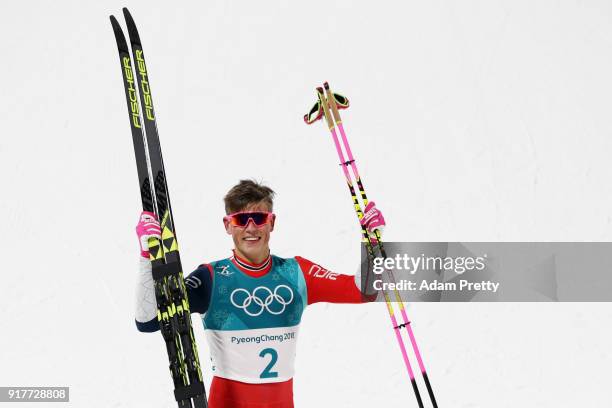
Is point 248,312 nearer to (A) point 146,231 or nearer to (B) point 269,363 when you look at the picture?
(B) point 269,363

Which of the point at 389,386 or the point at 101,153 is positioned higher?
the point at 101,153

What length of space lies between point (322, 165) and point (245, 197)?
3.55 meters

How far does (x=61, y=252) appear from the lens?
6227 millimetres

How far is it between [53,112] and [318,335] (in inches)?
136

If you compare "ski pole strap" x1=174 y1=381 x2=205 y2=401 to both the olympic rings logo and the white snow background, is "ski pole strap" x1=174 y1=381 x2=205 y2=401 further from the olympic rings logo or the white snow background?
the white snow background

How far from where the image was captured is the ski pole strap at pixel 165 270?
2.52m

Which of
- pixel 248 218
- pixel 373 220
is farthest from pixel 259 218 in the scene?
pixel 373 220

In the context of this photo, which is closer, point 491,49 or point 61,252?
point 61,252

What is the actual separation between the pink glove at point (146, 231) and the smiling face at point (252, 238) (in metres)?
0.29

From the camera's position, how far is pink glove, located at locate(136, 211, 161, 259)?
2486 millimetres

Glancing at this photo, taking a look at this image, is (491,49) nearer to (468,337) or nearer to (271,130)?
(271,130)

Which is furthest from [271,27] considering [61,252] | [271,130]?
[61,252]

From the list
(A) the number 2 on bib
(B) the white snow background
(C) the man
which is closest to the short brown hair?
(C) the man

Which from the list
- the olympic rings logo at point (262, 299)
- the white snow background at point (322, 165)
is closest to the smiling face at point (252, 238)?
the olympic rings logo at point (262, 299)
